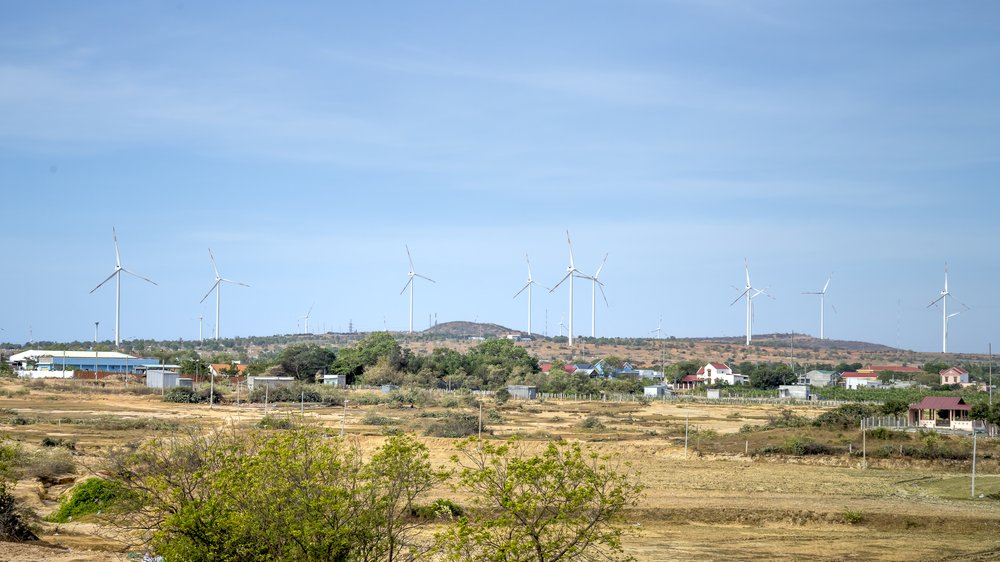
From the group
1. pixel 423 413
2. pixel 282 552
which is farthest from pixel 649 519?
pixel 423 413

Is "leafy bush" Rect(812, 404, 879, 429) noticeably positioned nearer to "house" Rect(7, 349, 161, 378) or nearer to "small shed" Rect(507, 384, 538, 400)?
"small shed" Rect(507, 384, 538, 400)

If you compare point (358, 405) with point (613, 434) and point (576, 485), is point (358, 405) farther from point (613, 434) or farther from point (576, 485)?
point (576, 485)

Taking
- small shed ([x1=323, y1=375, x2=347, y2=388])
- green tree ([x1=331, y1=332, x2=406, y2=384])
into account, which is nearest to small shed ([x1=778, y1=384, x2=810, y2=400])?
green tree ([x1=331, y1=332, x2=406, y2=384])

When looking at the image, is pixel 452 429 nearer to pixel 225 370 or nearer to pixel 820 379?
pixel 225 370

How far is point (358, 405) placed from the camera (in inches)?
3910

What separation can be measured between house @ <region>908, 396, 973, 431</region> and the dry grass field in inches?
Answer: 491

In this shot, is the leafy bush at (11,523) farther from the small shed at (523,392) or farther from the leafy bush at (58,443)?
the small shed at (523,392)

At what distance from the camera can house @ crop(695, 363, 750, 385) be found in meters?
154

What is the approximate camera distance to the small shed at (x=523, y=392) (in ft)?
390

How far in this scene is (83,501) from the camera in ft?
116

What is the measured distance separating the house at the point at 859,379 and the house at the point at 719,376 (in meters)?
14.1

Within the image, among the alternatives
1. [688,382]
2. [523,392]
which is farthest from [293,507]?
[688,382]

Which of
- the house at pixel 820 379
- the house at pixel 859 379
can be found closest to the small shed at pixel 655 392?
the house at pixel 859 379

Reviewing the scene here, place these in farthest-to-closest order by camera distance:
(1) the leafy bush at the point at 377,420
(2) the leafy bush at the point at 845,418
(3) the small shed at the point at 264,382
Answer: (3) the small shed at the point at 264,382, (1) the leafy bush at the point at 377,420, (2) the leafy bush at the point at 845,418
